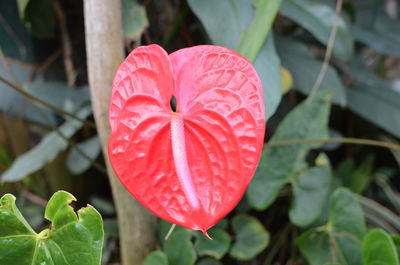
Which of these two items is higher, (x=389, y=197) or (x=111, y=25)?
(x=111, y=25)

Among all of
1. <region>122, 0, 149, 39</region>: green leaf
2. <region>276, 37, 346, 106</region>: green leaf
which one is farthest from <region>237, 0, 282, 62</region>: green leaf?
<region>276, 37, 346, 106</region>: green leaf

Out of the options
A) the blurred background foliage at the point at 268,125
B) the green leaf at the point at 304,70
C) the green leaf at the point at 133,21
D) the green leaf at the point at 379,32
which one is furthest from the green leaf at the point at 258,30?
the green leaf at the point at 379,32

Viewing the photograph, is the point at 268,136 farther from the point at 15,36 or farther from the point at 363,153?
the point at 15,36

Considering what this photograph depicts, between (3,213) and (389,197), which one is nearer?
(3,213)

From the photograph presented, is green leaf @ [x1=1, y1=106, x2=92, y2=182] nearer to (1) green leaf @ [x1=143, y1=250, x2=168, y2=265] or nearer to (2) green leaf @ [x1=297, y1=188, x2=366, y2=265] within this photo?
(1) green leaf @ [x1=143, y1=250, x2=168, y2=265]

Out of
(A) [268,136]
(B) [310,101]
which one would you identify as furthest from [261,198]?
(A) [268,136]

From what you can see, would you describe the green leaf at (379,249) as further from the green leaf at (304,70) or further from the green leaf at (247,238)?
Result: the green leaf at (304,70)

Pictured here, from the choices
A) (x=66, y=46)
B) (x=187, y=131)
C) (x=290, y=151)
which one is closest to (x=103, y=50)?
(x=187, y=131)
